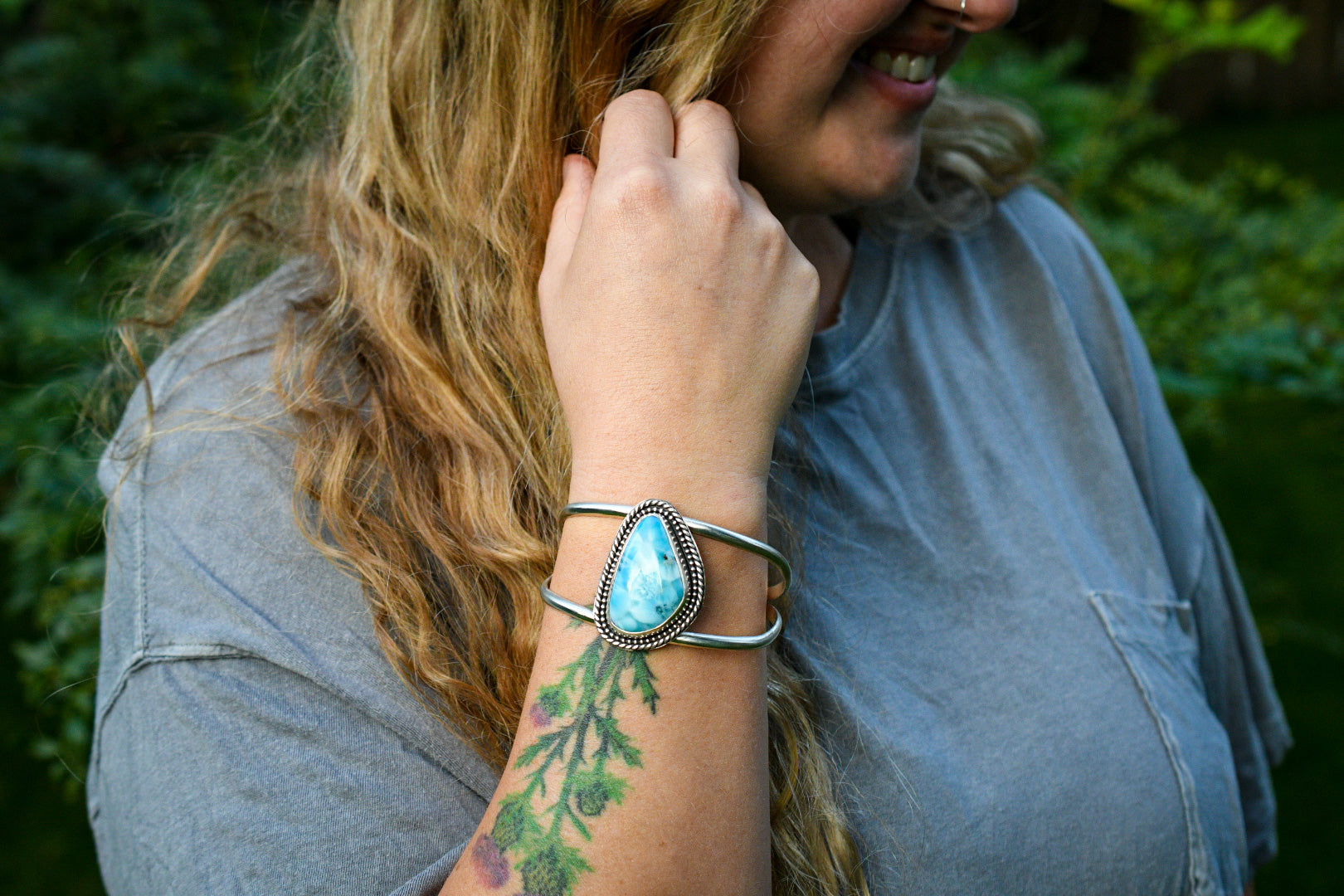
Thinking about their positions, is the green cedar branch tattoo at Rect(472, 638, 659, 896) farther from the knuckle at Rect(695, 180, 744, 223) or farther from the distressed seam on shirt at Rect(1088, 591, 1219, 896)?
the distressed seam on shirt at Rect(1088, 591, 1219, 896)

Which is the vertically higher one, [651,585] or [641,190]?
[641,190]

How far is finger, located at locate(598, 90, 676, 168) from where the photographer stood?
3.67ft

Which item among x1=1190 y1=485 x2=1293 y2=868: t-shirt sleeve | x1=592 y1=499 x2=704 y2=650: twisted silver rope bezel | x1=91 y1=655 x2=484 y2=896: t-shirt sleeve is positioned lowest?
x1=1190 y1=485 x2=1293 y2=868: t-shirt sleeve

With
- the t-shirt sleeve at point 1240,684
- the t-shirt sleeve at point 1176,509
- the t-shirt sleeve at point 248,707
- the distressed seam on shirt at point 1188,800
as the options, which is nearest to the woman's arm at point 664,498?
the t-shirt sleeve at point 248,707

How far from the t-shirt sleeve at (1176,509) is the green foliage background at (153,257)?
1.34ft

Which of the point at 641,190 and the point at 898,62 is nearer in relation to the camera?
the point at 641,190

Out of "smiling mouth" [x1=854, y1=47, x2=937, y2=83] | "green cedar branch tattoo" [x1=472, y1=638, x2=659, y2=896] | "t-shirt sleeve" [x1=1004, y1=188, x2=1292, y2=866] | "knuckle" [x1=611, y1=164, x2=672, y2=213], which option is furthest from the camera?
"t-shirt sleeve" [x1=1004, y1=188, x2=1292, y2=866]

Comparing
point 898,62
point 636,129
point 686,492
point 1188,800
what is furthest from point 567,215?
point 1188,800

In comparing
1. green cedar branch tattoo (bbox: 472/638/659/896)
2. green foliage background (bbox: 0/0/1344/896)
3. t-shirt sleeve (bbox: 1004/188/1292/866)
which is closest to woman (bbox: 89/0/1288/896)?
green cedar branch tattoo (bbox: 472/638/659/896)

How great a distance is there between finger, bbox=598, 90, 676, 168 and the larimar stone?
0.43 m

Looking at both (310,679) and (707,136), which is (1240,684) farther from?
(310,679)

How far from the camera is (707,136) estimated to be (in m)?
1.16

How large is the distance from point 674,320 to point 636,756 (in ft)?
1.41

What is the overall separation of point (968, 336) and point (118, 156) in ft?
6.94
